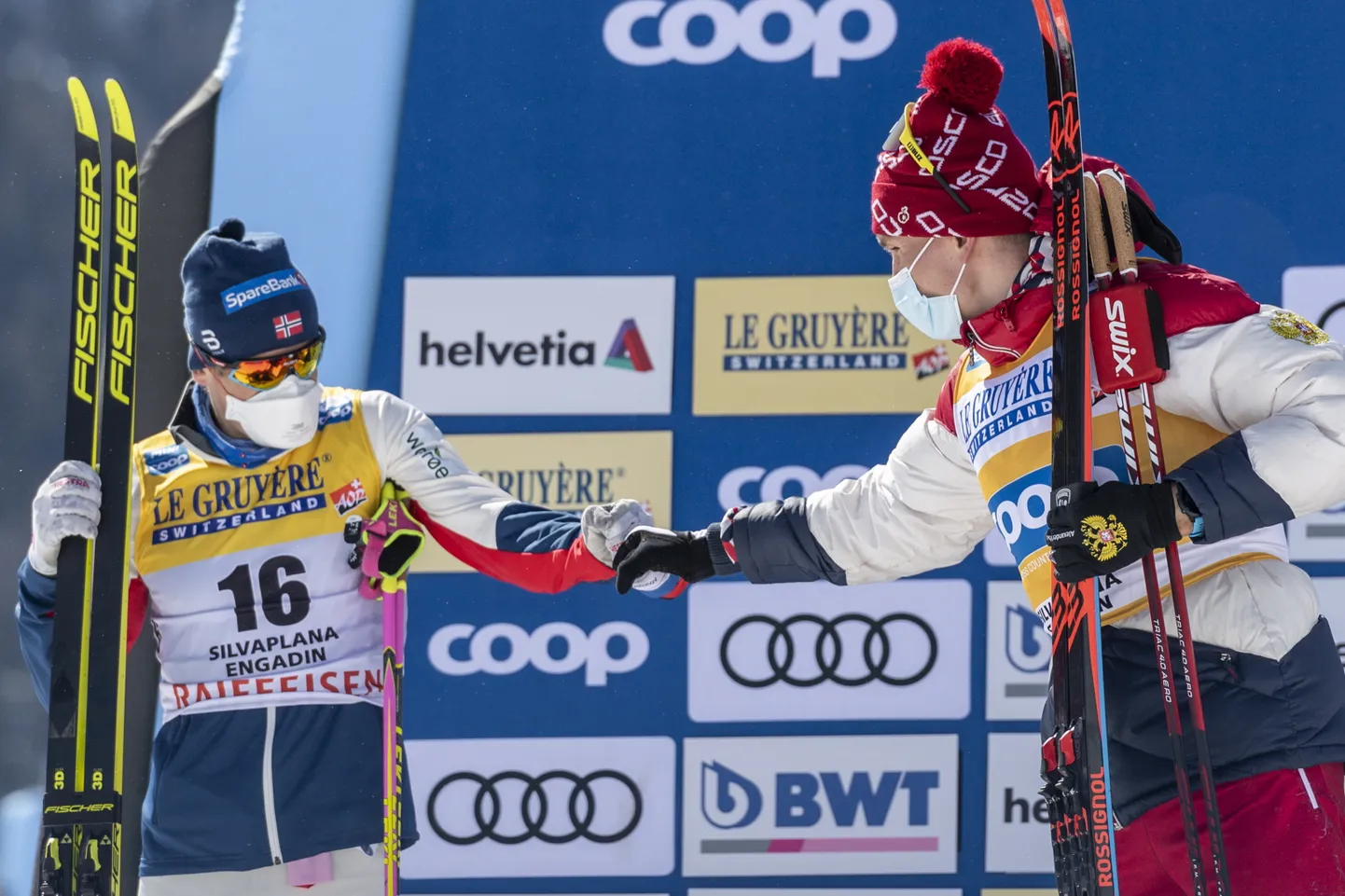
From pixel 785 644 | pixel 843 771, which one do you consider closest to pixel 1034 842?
pixel 843 771

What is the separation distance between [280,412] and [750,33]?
194cm

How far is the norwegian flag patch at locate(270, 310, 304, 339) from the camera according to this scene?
2824 millimetres

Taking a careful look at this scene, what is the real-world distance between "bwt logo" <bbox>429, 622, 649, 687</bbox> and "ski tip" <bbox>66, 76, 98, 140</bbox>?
72.1 inches

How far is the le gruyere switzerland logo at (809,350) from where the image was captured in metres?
4.08

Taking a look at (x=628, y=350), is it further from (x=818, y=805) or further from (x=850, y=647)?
(x=818, y=805)

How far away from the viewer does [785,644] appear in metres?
4.12

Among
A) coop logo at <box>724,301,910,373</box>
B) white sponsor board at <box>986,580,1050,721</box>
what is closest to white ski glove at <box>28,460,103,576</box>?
coop logo at <box>724,301,910,373</box>

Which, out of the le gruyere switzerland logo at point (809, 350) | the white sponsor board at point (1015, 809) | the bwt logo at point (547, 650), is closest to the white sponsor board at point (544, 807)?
the bwt logo at point (547, 650)

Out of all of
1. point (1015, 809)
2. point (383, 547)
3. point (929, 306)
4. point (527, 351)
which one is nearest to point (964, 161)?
point (929, 306)

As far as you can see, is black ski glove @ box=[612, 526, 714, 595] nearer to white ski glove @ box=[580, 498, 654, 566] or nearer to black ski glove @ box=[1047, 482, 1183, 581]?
white ski glove @ box=[580, 498, 654, 566]

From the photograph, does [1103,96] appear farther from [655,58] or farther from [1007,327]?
[1007,327]

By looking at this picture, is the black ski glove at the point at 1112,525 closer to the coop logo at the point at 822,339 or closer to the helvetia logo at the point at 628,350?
the coop logo at the point at 822,339

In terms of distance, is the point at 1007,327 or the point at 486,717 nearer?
the point at 1007,327

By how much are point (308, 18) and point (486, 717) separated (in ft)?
6.86
